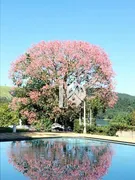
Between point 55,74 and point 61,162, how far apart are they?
13070 millimetres

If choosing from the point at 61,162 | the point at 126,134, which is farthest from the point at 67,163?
the point at 126,134

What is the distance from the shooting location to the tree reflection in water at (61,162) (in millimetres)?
10062

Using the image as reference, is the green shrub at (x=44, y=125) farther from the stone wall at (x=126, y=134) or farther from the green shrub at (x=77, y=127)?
the stone wall at (x=126, y=134)

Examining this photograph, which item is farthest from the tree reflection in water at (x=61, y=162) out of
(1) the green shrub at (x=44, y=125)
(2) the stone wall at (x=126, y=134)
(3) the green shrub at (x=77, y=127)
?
(1) the green shrub at (x=44, y=125)

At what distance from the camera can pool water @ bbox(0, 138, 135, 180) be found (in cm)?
1003

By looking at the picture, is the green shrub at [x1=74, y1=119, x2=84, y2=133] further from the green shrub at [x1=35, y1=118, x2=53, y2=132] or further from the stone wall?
the stone wall

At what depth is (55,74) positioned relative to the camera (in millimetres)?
24766

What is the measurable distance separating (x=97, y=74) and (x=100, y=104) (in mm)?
2503

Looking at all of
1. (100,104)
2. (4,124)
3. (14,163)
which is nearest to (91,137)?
(100,104)

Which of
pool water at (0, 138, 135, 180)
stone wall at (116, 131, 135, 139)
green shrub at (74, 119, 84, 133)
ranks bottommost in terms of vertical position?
pool water at (0, 138, 135, 180)

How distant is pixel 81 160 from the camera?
12.9m

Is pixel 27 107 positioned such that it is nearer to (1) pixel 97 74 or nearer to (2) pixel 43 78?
(2) pixel 43 78

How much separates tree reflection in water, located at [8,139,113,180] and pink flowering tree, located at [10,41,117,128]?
9090 mm

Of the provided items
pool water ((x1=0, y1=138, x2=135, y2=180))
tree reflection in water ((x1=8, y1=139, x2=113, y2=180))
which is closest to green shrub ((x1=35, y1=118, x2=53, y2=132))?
pool water ((x1=0, y1=138, x2=135, y2=180))
